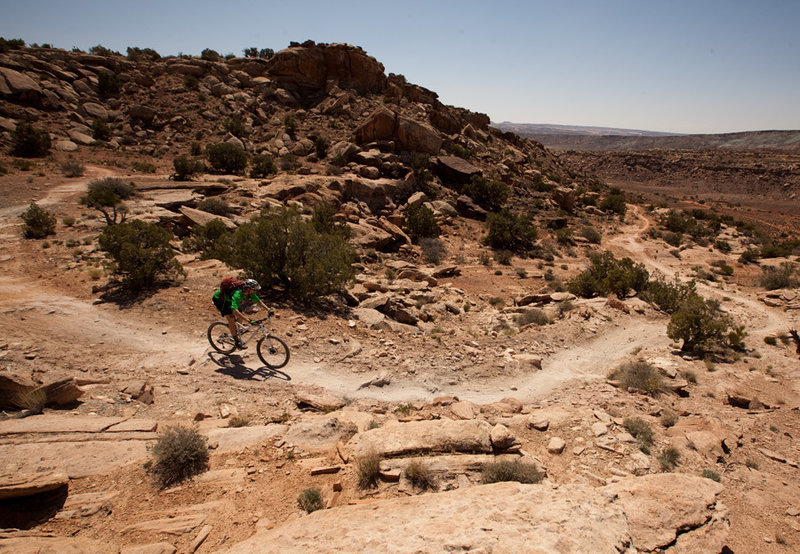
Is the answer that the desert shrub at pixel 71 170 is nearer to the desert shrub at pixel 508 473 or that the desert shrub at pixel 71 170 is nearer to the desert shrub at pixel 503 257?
the desert shrub at pixel 503 257

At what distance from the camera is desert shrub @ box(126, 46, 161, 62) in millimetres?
40406

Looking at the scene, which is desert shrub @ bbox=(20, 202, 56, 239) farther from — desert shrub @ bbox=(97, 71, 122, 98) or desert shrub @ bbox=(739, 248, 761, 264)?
desert shrub @ bbox=(739, 248, 761, 264)

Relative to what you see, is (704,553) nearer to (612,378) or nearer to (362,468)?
(362,468)

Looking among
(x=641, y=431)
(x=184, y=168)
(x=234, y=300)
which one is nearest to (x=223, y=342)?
(x=234, y=300)

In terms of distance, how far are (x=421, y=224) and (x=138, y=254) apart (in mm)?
17682

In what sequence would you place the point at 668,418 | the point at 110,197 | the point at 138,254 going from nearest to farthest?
1. the point at 668,418
2. the point at 138,254
3. the point at 110,197

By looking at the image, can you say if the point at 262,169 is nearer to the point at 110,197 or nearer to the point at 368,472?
the point at 110,197

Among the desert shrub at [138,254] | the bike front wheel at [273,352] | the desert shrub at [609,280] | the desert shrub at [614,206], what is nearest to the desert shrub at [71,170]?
the desert shrub at [138,254]

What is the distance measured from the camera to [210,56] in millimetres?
43094

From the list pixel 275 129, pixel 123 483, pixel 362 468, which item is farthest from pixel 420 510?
pixel 275 129

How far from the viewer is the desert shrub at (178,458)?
484 cm

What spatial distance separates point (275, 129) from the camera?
36.5m

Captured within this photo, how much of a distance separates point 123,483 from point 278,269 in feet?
25.8

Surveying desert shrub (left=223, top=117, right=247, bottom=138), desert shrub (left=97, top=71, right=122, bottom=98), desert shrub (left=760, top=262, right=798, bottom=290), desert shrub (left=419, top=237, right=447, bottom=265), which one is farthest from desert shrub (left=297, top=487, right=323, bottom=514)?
desert shrub (left=97, top=71, right=122, bottom=98)
